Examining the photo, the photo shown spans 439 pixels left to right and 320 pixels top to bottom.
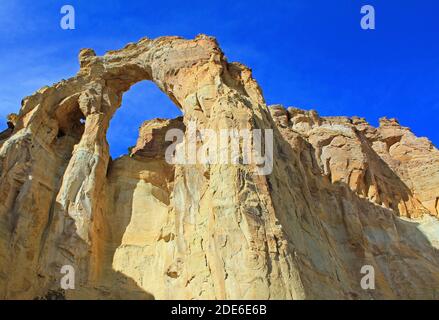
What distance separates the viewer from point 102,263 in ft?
63.7

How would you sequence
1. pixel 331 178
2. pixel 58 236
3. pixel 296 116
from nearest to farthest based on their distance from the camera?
pixel 58 236
pixel 331 178
pixel 296 116

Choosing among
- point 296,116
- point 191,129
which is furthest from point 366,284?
point 296,116

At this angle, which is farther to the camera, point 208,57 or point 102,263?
point 208,57

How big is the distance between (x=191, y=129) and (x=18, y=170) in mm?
5993

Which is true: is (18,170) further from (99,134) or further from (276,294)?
(276,294)

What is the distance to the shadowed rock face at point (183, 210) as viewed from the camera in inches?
619

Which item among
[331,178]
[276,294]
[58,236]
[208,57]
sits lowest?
[276,294]

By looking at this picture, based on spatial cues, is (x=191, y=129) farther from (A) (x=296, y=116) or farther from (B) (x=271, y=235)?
(A) (x=296, y=116)

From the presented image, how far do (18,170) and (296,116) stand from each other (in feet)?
54.1

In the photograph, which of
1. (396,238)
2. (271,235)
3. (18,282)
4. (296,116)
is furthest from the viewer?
(296,116)

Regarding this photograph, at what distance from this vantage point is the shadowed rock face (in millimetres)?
15734

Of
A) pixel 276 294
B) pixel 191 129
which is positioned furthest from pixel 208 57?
pixel 276 294

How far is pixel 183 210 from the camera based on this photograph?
59.7 feet

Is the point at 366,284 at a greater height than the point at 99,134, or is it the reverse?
the point at 99,134
